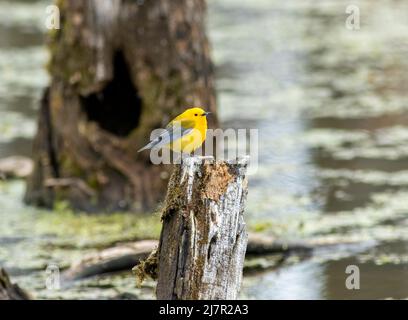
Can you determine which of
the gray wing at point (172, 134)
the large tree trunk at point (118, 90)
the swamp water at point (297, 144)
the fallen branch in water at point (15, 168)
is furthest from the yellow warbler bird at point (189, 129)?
the fallen branch in water at point (15, 168)

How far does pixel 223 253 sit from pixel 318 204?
5070mm

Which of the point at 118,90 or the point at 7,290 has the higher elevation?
the point at 118,90

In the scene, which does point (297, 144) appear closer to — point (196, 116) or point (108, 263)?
point (108, 263)

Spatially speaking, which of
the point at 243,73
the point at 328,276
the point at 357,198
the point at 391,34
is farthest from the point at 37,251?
the point at 391,34

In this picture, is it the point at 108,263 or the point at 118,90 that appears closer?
the point at 108,263

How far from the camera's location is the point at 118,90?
31.7ft

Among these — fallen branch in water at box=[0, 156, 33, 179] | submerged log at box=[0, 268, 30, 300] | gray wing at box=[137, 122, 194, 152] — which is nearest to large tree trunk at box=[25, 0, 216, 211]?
fallen branch in water at box=[0, 156, 33, 179]

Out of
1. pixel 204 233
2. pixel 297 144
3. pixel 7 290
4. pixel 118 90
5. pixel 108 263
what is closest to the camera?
pixel 204 233

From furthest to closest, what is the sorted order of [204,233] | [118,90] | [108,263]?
1. [118,90]
2. [108,263]
3. [204,233]

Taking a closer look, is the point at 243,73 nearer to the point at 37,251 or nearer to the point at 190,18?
the point at 190,18

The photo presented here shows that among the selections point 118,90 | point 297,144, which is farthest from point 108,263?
point 297,144

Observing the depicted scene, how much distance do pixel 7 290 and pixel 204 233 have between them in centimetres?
202

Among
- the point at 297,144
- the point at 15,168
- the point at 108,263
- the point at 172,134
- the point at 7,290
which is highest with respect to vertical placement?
the point at 297,144

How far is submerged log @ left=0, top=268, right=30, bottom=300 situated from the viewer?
20.4ft
